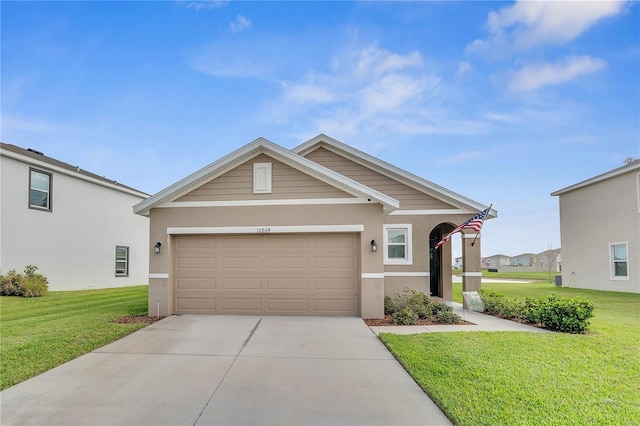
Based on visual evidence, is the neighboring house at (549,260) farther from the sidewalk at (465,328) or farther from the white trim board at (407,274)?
the sidewalk at (465,328)

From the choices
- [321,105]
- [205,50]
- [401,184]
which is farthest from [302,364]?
[321,105]

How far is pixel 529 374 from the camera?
200 inches

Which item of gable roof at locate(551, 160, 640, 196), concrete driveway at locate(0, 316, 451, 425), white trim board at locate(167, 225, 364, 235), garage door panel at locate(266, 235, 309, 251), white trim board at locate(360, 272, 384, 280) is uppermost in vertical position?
gable roof at locate(551, 160, 640, 196)

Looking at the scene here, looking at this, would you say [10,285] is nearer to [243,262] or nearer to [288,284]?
[243,262]

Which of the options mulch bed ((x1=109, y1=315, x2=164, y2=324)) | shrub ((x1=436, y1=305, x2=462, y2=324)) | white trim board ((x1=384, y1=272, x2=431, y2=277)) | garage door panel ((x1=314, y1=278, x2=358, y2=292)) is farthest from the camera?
white trim board ((x1=384, y1=272, x2=431, y2=277))

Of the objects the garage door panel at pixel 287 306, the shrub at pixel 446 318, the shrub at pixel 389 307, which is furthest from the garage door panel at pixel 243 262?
the shrub at pixel 446 318

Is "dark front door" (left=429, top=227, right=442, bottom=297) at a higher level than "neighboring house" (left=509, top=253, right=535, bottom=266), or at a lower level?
higher

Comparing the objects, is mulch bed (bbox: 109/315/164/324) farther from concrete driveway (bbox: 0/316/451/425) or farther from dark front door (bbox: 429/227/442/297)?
dark front door (bbox: 429/227/442/297)

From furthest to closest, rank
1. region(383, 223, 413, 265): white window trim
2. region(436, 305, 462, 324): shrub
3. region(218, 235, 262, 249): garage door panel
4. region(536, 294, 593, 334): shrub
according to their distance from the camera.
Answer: region(383, 223, 413, 265): white window trim → region(218, 235, 262, 249): garage door panel → region(436, 305, 462, 324): shrub → region(536, 294, 593, 334): shrub

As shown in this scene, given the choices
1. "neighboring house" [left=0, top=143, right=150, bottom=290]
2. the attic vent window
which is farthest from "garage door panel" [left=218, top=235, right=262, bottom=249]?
"neighboring house" [left=0, top=143, right=150, bottom=290]

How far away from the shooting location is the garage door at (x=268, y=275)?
955 cm

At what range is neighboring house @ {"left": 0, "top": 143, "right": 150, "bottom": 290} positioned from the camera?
45.9 feet

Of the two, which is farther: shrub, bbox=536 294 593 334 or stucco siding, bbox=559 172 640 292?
stucco siding, bbox=559 172 640 292

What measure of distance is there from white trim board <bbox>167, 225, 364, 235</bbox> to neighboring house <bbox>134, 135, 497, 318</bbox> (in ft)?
0.09
